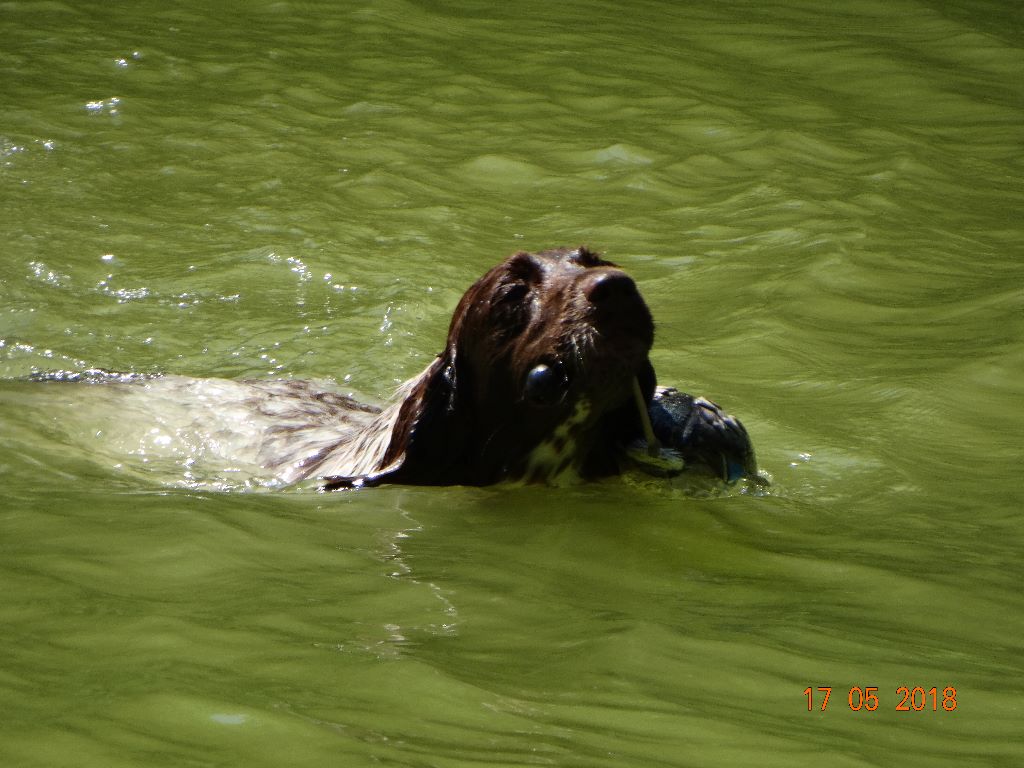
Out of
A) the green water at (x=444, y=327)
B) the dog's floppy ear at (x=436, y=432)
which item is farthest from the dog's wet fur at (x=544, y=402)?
the green water at (x=444, y=327)

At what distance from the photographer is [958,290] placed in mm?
7465

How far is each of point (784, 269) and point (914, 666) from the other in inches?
203

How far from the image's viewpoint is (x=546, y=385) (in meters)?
4.26

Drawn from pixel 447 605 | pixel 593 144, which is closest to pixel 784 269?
pixel 593 144

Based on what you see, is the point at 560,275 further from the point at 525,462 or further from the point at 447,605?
the point at 447,605

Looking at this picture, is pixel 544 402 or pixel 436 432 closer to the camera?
pixel 544 402

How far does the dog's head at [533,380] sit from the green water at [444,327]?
159mm
